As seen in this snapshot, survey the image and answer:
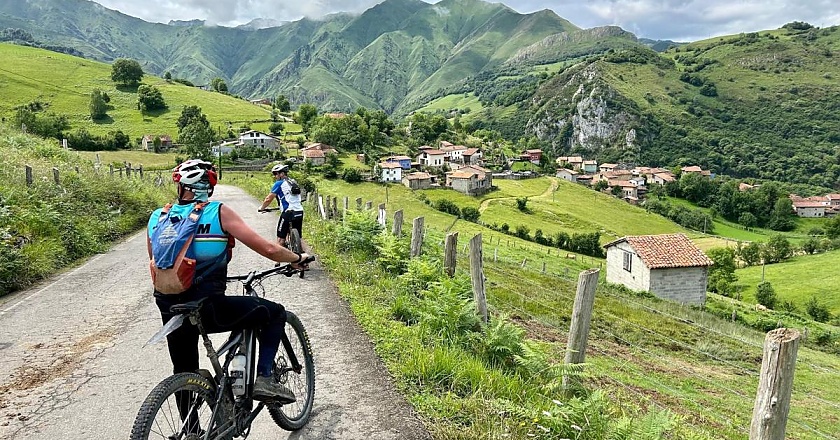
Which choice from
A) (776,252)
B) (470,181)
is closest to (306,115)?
(470,181)

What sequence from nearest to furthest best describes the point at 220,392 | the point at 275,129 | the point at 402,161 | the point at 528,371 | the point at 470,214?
the point at 220,392 → the point at 528,371 → the point at 470,214 → the point at 402,161 → the point at 275,129

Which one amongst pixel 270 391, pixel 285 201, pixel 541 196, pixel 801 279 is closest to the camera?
pixel 270 391

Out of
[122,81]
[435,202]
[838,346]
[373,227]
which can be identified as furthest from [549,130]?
[373,227]

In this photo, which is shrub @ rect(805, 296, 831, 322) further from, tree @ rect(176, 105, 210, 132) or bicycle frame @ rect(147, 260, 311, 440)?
tree @ rect(176, 105, 210, 132)

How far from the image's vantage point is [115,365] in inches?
241

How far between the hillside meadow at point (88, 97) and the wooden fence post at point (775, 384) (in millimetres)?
98998

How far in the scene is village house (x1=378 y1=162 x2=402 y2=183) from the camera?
8925 cm

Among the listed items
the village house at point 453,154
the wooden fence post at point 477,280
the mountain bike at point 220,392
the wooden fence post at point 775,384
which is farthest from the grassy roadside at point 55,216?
the village house at point 453,154

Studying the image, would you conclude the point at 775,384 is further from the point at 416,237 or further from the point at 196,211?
the point at 416,237

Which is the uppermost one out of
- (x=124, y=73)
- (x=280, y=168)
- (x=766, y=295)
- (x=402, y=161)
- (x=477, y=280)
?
(x=124, y=73)

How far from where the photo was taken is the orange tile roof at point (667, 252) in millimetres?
36513

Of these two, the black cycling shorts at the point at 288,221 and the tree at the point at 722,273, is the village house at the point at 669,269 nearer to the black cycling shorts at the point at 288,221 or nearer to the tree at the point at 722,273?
the tree at the point at 722,273

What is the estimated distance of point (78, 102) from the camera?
10081cm

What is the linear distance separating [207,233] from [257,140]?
316 feet
